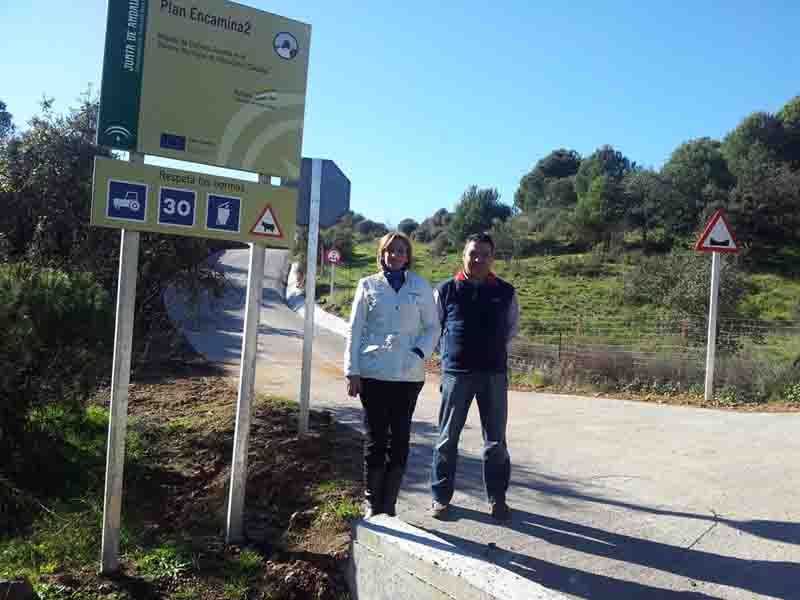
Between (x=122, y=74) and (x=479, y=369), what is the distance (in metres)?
2.65

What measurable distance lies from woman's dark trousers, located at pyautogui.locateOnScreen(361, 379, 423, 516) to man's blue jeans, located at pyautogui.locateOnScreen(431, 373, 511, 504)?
324mm

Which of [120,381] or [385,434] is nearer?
[120,381]

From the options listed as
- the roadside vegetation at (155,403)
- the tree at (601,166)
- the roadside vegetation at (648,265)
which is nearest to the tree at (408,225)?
the roadside vegetation at (648,265)

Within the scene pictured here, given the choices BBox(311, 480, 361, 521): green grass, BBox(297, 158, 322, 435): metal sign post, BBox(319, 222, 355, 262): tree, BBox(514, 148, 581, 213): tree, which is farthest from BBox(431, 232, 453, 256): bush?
BBox(311, 480, 361, 521): green grass

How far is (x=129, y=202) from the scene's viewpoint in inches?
140

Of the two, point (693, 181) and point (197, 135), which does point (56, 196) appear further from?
point (693, 181)

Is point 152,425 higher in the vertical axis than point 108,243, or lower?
lower

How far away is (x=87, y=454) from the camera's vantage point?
19.2 feet

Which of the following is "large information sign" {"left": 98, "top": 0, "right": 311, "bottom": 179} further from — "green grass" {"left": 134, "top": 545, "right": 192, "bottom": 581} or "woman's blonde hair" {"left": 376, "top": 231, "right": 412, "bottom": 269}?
"green grass" {"left": 134, "top": 545, "right": 192, "bottom": 581}

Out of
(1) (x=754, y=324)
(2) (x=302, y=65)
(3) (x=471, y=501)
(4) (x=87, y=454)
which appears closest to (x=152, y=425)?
(4) (x=87, y=454)

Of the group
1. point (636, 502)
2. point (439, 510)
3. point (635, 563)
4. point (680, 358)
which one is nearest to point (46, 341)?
point (439, 510)

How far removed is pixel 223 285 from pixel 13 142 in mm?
3071

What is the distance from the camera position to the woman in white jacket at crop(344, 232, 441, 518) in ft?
12.1

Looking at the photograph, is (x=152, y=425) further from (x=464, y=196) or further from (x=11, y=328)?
(x=464, y=196)
